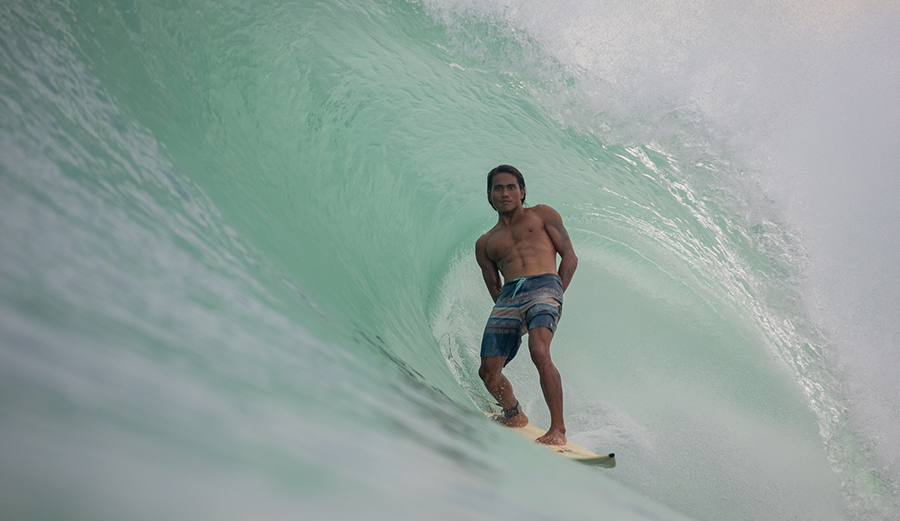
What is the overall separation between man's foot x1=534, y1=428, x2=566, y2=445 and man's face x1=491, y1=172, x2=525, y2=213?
1190 mm

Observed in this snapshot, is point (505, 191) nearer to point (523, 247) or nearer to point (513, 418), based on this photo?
point (523, 247)

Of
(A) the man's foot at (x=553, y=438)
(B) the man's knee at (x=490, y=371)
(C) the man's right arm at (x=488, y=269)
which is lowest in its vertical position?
(A) the man's foot at (x=553, y=438)

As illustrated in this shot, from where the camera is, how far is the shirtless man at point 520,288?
2520 mm

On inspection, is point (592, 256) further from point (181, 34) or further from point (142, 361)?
point (142, 361)

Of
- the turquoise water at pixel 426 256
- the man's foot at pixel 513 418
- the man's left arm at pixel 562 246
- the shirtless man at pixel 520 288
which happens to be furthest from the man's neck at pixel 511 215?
the man's foot at pixel 513 418

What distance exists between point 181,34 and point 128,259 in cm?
203

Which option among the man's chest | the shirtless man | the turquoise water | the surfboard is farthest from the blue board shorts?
the surfboard

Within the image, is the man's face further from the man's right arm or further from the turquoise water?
the turquoise water

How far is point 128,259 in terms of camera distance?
3.50 feet

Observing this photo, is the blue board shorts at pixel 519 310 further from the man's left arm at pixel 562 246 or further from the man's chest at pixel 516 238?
the man's chest at pixel 516 238

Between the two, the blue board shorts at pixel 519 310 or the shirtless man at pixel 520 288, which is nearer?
the shirtless man at pixel 520 288

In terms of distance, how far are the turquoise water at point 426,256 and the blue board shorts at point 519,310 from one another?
0.32m

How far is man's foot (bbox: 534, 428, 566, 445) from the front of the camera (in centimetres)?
240

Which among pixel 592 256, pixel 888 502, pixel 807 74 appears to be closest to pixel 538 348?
pixel 592 256
